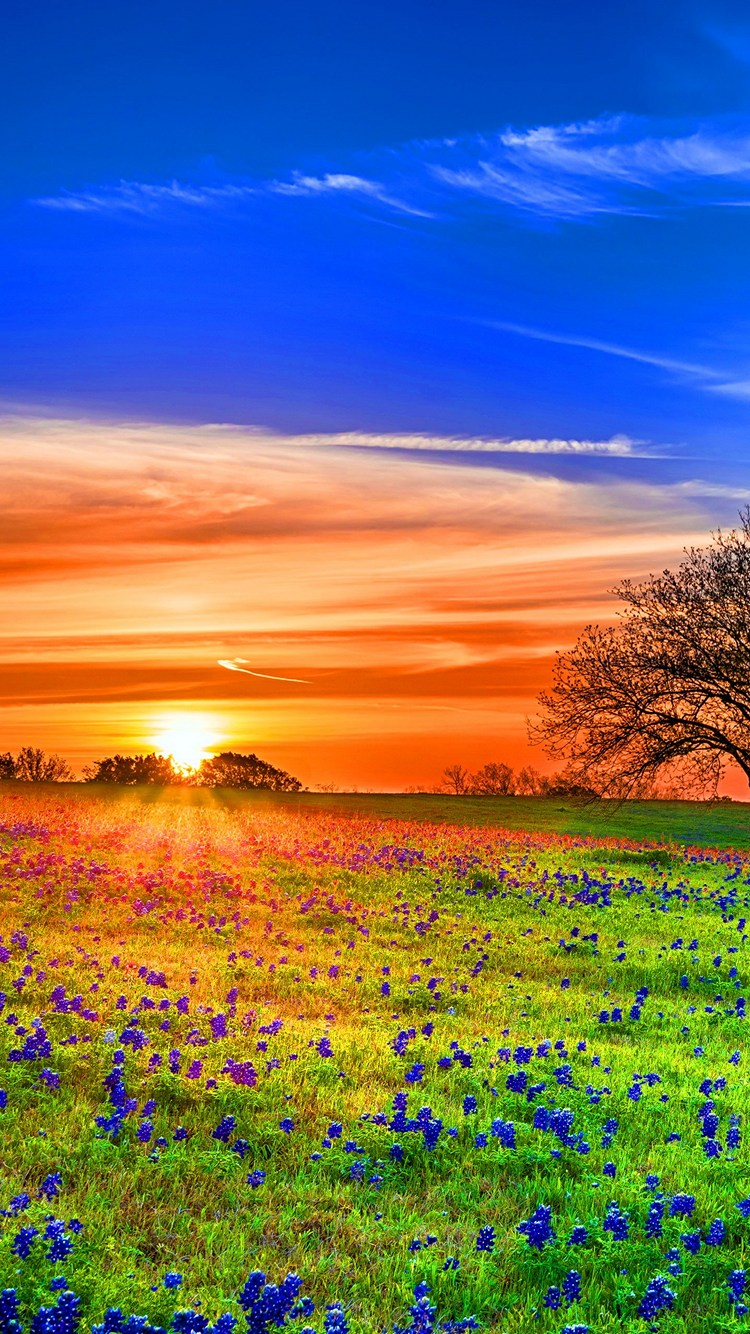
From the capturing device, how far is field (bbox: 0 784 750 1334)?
19.5ft

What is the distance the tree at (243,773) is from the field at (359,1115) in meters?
56.1

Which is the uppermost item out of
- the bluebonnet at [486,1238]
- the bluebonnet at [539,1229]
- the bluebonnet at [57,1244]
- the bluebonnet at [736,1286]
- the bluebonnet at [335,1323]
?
the bluebonnet at [57,1244]

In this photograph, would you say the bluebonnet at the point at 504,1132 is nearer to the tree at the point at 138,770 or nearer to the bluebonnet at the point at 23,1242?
the bluebonnet at the point at 23,1242

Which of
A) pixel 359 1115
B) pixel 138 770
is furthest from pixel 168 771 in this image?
pixel 359 1115

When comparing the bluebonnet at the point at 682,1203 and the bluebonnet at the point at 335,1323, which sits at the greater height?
the bluebonnet at the point at 335,1323

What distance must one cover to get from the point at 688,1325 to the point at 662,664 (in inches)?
1314

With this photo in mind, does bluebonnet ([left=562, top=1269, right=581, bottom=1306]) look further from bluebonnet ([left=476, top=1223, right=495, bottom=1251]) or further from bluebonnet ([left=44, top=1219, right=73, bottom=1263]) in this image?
bluebonnet ([left=44, top=1219, right=73, bottom=1263])

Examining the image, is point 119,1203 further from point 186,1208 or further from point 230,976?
point 230,976

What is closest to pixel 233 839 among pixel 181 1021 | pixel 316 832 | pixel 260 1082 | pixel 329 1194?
pixel 316 832

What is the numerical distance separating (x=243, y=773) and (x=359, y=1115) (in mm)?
68769

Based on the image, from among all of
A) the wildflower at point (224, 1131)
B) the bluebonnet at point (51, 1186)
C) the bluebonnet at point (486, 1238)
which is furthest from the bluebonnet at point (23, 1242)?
the bluebonnet at point (486, 1238)

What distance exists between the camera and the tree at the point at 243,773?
7550cm

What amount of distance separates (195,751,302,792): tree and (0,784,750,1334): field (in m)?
56.1

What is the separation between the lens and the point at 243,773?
76.4 meters
